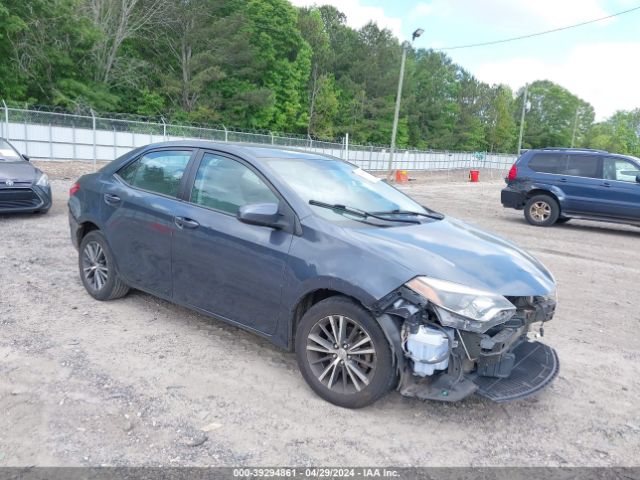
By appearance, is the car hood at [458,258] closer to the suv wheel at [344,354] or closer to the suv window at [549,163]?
the suv wheel at [344,354]

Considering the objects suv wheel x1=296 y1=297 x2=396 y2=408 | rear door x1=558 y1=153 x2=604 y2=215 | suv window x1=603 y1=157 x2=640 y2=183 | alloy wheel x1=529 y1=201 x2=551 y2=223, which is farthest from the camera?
alloy wheel x1=529 y1=201 x2=551 y2=223

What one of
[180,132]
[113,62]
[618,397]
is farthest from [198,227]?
[113,62]

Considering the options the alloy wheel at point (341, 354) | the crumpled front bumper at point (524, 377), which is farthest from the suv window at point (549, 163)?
the alloy wheel at point (341, 354)

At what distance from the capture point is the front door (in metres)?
3.52

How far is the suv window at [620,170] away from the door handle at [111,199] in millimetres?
10614

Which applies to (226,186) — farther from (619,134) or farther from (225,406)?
(619,134)

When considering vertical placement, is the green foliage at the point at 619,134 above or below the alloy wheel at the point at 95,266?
above

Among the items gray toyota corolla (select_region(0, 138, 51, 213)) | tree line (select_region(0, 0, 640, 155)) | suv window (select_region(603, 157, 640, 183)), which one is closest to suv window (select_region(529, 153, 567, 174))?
suv window (select_region(603, 157, 640, 183))

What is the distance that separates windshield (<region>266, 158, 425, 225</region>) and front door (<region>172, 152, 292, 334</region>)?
0.78 ft

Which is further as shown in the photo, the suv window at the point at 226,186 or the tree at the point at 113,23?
the tree at the point at 113,23

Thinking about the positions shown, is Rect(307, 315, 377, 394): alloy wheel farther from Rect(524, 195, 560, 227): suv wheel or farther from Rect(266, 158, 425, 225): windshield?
A: Rect(524, 195, 560, 227): suv wheel

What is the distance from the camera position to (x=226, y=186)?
396 cm

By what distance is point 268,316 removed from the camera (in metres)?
3.54

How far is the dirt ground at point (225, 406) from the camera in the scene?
2.80 meters
